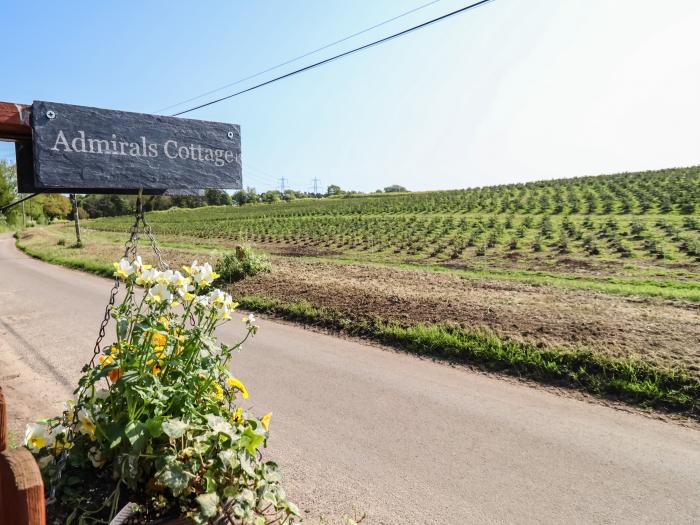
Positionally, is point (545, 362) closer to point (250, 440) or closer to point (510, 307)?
point (510, 307)

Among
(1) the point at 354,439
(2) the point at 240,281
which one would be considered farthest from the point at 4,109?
(2) the point at 240,281

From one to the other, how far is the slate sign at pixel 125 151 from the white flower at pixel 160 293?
0.63 m

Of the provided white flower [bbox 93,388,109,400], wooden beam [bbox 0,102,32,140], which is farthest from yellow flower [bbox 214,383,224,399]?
wooden beam [bbox 0,102,32,140]

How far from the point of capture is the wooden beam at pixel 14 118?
2.34 meters

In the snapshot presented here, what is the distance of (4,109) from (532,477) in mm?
4044

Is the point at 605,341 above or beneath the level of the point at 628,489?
above

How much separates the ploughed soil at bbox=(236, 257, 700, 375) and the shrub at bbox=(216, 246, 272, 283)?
443 millimetres

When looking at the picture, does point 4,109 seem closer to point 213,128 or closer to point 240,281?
point 213,128

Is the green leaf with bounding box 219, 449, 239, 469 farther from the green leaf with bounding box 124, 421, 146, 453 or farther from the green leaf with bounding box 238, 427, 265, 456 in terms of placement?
the green leaf with bounding box 124, 421, 146, 453

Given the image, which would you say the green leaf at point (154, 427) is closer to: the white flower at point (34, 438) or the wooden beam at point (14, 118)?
the white flower at point (34, 438)

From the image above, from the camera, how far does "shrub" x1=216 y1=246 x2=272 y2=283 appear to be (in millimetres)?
11805

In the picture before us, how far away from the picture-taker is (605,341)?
18.9 feet

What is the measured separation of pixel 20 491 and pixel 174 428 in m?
0.68

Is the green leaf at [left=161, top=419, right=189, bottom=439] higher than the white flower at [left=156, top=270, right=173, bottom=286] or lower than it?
lower
